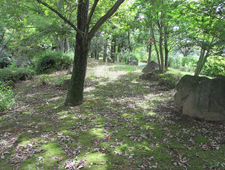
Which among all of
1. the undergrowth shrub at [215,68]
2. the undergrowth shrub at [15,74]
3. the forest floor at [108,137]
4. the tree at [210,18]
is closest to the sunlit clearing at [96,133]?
the forest floor at [108,137]

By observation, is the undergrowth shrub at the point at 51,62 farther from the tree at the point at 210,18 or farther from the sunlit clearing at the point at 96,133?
the tree at the point at 210,18

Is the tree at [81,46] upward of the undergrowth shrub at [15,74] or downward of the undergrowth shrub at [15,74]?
upward

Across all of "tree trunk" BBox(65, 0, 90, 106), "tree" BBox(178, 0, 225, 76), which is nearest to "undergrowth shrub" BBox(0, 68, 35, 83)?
"tree trunk" BBox(65, 0, 90, 106)

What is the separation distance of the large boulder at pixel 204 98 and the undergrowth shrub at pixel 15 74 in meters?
11.1

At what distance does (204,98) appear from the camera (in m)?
4.68

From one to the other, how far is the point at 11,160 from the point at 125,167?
2331mm

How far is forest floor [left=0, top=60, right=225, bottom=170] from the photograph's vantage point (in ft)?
10.3

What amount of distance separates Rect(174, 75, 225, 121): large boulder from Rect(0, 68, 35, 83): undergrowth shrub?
11129 mm

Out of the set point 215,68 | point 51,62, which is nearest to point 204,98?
point 215,68

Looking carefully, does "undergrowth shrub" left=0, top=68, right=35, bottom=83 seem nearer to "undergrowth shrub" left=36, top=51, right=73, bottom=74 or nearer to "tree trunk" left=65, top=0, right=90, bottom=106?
"undergrowth shrub" left=36, top=51, right=73, bottom=74

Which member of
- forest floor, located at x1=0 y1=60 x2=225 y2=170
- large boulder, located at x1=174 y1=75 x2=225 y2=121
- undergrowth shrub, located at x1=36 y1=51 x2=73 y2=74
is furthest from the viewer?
undergrowth shrub, located at x1=36 y1=51 x2=73 y2=74

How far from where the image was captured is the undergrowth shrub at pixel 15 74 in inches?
440

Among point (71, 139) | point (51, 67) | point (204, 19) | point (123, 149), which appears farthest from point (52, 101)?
point (51, 67)

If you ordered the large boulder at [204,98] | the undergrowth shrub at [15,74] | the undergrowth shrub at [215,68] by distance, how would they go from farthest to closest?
the undergrowth shrub at [15,74], the undergrowth shrub at [215,68], the large boulder at [204,98]
